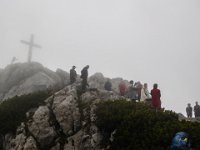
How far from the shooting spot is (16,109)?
2331cm

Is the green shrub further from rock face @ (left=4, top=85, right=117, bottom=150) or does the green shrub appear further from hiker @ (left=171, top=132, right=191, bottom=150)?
hiker @ (left=171, top=132, right=191, bottom=150)

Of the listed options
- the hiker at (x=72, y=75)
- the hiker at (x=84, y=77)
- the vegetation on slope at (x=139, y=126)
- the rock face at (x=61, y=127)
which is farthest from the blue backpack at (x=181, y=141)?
the hiker at (x=72, y=75)

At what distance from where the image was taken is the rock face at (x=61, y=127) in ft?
66.5

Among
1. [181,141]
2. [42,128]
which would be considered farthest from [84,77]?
[181,141]

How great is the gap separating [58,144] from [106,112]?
12.0 feet

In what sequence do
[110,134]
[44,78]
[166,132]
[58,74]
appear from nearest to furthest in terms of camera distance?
[166,132], [110,134], [44,78], [58,74]

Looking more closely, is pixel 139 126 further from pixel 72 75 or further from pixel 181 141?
pixel 72 75

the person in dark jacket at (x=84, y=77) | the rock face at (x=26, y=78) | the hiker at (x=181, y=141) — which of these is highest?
the rock face at (x=26, y=78)

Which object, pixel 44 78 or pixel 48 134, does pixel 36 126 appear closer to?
pixel 48 134

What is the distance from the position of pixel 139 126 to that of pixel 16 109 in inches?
379

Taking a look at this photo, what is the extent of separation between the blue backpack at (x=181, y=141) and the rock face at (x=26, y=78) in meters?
32.3

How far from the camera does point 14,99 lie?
2503 centimetres

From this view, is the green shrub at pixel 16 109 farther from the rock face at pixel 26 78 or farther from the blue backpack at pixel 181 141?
the rock face at pixel 26 78

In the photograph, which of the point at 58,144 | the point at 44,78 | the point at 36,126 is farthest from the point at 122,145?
the point at 44,78
